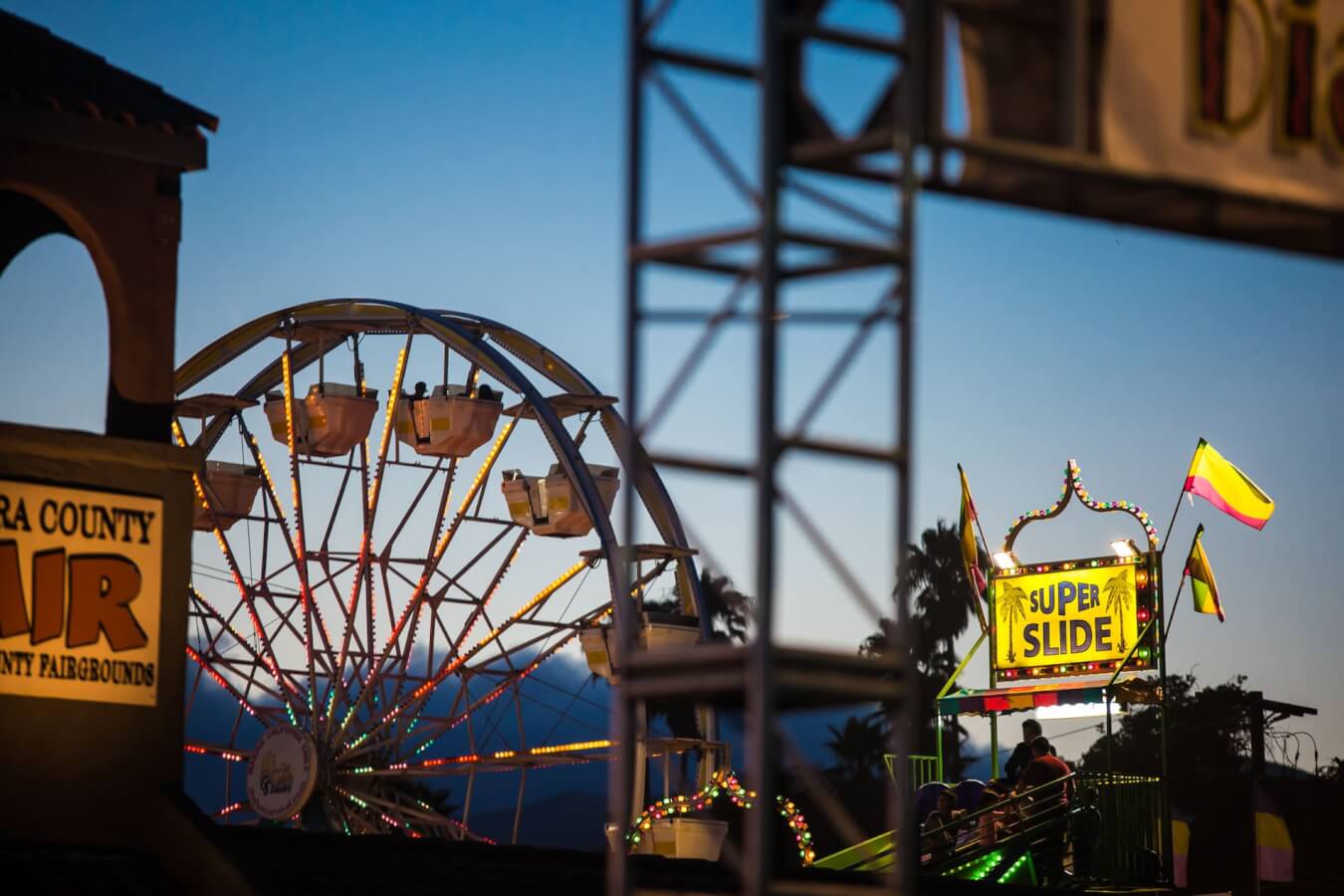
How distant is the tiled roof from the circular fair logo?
1570 centimetres

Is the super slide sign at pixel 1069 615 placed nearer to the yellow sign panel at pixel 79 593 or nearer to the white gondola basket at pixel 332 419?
the white gondola basket at pixel 332 419

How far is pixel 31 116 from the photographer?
1175 centimetres

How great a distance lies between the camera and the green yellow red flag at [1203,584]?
2766cm

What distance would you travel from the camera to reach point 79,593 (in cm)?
1149

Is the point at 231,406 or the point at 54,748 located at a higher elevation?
the point at 231,406

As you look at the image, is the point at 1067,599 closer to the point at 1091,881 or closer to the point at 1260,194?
the point at 1091,881

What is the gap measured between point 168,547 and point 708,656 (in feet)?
12.2

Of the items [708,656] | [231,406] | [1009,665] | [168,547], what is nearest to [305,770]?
[231,406]

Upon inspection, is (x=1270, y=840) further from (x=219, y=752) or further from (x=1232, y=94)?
(x=1232, y=94)

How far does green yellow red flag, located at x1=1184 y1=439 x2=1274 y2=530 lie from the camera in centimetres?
2719

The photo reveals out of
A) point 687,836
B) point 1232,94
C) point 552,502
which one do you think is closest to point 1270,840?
point 552,502

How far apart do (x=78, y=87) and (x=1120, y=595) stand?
678 inches

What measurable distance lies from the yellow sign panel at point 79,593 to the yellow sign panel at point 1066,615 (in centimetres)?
1670

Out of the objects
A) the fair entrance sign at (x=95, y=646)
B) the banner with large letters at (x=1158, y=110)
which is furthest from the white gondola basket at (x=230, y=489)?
the banner with large letters at (x=1158, y=110)
